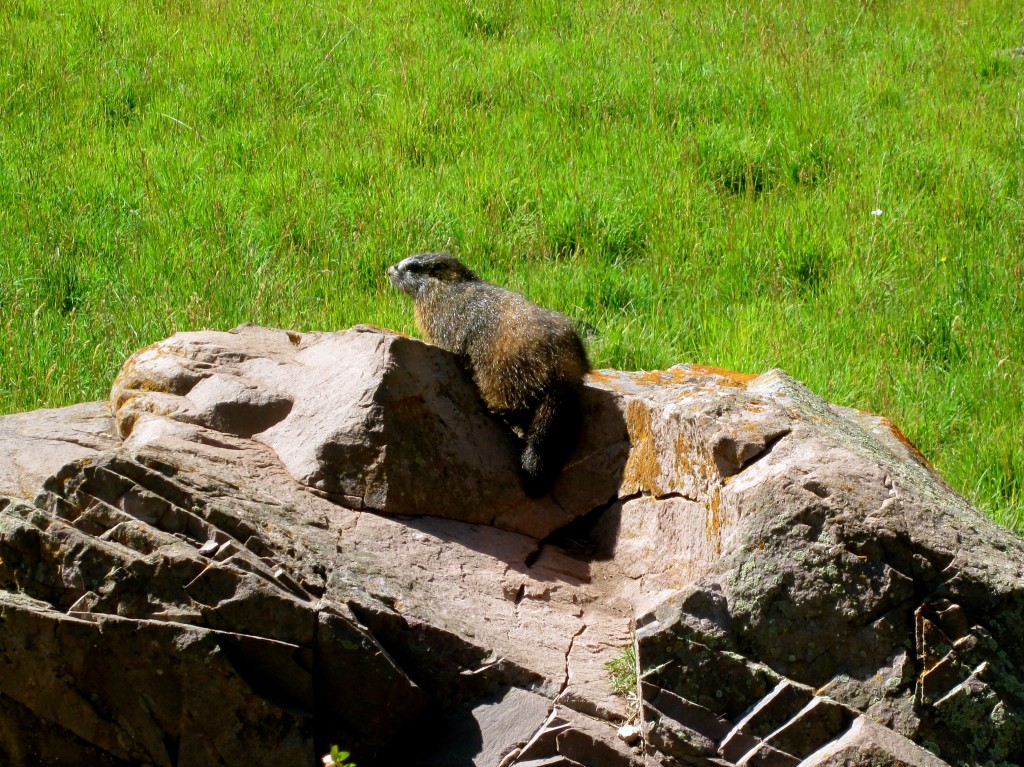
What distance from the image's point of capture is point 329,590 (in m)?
3.26

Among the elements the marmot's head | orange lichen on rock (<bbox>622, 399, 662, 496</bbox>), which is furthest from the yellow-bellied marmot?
the marmot's head

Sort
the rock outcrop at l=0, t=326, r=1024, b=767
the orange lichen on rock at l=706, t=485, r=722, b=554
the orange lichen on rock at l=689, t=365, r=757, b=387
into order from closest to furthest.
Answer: the rock outcrop at l=0, t=326, r=1024, b=767
the orange lichen on rock at l=706, t=485, r=722, b=554
the orange lichen on rock at l=689, t=365, r=757, b=387

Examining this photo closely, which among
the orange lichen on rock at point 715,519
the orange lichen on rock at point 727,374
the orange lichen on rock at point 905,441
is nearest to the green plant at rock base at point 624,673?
the orange lichen on rock at point 715,519

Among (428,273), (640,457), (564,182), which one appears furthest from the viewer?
(564,182)

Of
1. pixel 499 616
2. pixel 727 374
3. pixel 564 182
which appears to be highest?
pixel 727 374

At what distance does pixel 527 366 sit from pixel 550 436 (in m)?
0.34

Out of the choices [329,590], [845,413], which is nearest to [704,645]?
[329,590]

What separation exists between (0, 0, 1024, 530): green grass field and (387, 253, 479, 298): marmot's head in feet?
2.16

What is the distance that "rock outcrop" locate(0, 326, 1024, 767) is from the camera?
2928 mm

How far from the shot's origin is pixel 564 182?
7.70 meters

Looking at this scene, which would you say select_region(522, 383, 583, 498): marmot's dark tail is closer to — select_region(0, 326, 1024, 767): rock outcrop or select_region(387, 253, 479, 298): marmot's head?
select_region(0, 326, 1024, 767): rock outcrop

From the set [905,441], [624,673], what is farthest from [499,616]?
[905,441]

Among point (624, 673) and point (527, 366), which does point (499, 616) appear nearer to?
point (624, 673)

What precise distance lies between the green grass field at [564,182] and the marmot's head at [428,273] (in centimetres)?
66
